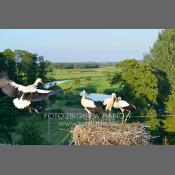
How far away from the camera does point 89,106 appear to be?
55.4ft

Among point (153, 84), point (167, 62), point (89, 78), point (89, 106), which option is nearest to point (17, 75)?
point (89, 78)

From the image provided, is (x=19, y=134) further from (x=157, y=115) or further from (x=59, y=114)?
(x=157, y=115)

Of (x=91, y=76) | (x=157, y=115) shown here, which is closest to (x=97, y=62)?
(x=91, y=76)

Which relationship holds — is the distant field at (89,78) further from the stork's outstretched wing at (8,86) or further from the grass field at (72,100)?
the stork's outstretched wing at (8,86)

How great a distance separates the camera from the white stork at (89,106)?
16.9 m

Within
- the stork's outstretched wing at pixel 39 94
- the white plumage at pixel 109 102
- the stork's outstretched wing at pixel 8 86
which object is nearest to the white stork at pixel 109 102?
the white plumage at pixel 109 102

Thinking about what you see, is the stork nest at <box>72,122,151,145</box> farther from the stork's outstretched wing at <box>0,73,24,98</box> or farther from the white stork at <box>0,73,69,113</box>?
the stork's outstretched wing at <box>0,73,24,98</box>

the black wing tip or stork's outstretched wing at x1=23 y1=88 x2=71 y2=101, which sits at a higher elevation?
the black wing tip

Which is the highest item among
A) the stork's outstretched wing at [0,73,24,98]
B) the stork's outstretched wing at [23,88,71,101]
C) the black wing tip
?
the black wing tip

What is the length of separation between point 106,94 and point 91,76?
42 cm

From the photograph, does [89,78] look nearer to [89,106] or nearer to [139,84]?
[89,106]

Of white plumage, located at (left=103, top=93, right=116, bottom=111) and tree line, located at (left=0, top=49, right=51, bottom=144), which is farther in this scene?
tree line, located at (left=0, top=49, right=51, bottom=144)

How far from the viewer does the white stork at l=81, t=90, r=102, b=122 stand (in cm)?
1686

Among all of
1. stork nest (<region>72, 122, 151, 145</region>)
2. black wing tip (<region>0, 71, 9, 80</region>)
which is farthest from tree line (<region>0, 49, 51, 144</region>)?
stork nest (<region>72, 122, 151, 145</region>)
